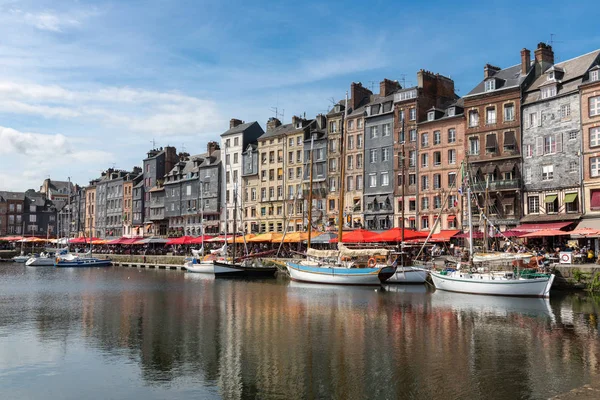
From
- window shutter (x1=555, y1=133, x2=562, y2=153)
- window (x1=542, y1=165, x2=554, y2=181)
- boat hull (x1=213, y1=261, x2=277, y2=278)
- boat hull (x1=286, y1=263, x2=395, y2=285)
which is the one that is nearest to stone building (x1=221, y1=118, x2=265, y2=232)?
boat hull (x1=213, y1=261, x2=277, y2=278)

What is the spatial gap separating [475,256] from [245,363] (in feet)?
84.1

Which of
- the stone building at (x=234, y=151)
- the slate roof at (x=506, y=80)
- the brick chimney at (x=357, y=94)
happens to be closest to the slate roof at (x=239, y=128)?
the stone building at (x=234, y=151)

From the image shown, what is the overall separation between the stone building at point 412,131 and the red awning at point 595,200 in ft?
57.9

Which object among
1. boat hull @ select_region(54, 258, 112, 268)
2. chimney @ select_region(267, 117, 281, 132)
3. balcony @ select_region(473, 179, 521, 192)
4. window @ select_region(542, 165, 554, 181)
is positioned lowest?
boat hull @ select_region(54, 258, 112, 268)

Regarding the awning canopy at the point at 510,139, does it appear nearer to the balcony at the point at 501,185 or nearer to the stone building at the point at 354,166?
the balcony at the point at 501,185

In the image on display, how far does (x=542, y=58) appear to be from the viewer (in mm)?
56375

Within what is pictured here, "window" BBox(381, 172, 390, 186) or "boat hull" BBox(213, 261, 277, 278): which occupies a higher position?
"window" BBox(381, 172, 390, 186)

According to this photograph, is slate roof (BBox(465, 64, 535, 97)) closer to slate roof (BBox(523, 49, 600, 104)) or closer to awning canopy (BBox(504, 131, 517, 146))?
slate roof (BBox(523, 49, 600, 104))

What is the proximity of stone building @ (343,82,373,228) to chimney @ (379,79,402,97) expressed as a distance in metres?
2.72

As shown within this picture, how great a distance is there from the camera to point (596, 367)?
61.2 feet

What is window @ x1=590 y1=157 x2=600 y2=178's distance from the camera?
48781mm

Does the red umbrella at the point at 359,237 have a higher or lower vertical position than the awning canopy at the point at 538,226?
lower

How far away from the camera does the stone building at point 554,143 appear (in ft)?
166

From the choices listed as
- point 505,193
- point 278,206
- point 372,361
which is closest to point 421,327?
point 372,361
